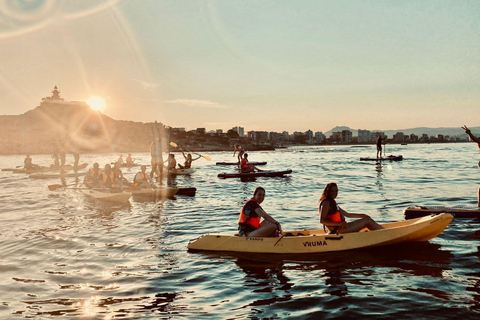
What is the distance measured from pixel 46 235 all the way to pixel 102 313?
7.78m

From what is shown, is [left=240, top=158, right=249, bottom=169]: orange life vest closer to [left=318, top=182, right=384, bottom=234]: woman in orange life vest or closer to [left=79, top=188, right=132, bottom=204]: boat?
[left=79, top=188, right=132, bottom=204]: boat

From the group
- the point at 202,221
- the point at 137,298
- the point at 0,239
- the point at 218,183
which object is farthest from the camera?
the point at 218,183

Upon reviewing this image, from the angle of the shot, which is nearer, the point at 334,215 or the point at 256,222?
the point at 334,215

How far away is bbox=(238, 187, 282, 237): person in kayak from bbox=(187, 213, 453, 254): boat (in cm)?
20

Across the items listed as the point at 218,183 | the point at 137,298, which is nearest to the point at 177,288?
the point at 137,298

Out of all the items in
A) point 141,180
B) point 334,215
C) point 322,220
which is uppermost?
point 141,180

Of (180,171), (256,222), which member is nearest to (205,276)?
(256,222)

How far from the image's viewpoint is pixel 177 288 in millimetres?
7809

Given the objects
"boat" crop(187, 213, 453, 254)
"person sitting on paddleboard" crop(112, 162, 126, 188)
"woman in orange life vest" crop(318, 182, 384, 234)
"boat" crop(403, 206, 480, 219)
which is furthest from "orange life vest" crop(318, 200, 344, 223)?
"person sitting on paddleboard" crop(112, 162, 126, 188)

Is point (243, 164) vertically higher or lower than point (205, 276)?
higher

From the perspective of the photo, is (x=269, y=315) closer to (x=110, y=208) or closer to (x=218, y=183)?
(x=110, y=208)

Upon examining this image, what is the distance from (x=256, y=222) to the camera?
10.2 metres

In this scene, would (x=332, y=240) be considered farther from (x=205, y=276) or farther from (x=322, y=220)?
(x=205, y=276)

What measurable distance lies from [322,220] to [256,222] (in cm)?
180
